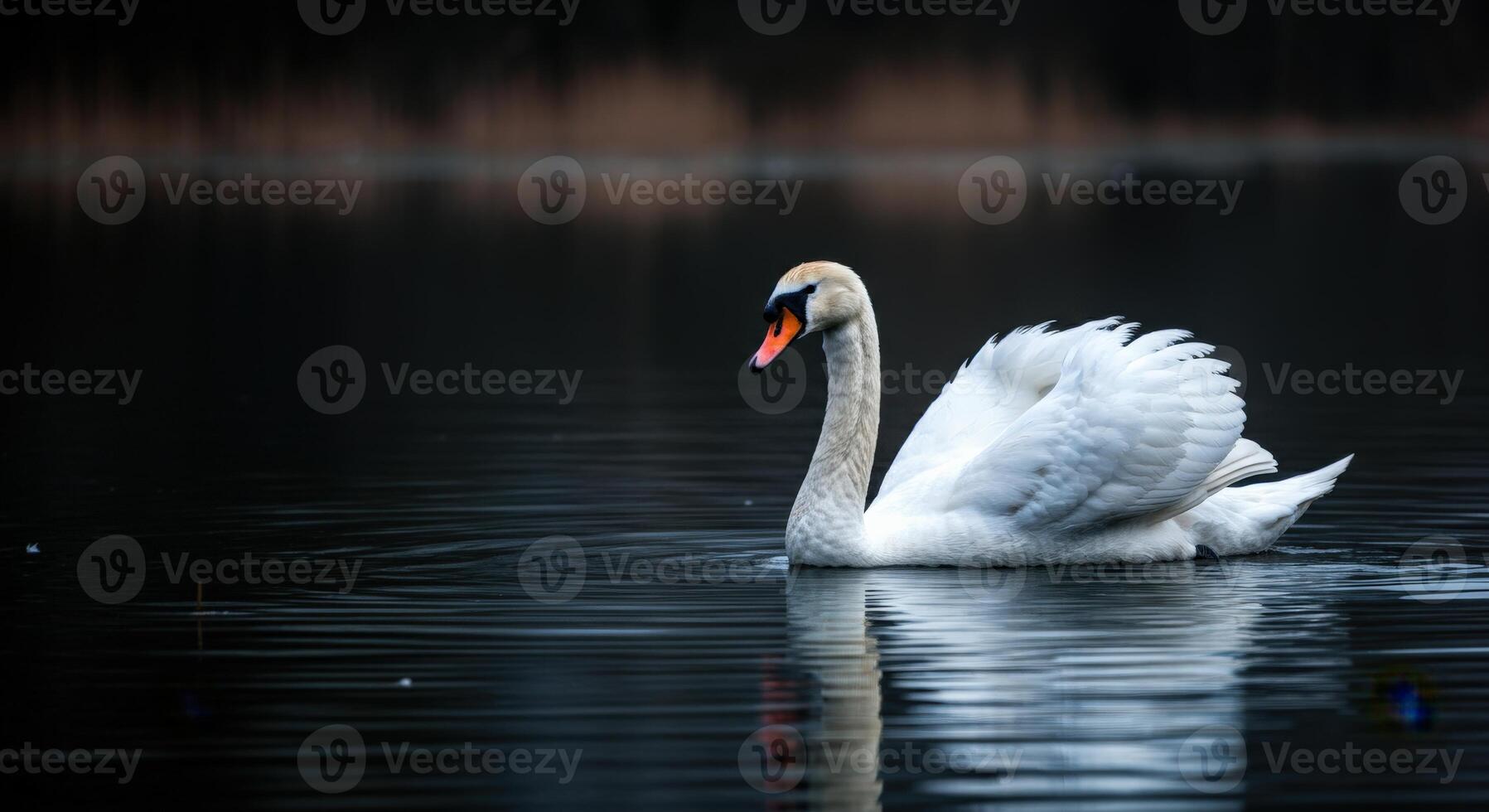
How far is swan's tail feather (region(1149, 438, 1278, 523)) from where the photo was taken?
12.4m

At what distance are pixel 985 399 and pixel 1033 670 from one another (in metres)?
3.90

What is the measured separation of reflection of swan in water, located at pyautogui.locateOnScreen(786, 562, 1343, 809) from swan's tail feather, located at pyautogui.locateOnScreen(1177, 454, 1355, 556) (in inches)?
8.6

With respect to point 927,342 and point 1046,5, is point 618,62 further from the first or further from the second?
point 927,342

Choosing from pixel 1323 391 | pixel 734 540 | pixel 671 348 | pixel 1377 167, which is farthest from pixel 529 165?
pixel 734 540

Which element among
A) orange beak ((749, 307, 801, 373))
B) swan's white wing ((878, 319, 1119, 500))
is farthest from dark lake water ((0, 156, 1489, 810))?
orange beak ((749, 307, 801, 373))

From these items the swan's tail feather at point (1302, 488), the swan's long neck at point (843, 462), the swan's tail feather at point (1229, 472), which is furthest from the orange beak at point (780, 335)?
the swan's tail feather at point (1302, 488)

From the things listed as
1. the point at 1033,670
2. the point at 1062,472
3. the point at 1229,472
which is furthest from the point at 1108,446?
the point at 1033,670

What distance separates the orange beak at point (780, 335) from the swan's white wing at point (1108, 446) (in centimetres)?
112

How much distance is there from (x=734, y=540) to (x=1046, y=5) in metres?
78.9

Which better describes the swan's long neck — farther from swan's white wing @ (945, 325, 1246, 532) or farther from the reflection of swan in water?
swan's white wing @ (945, 325, 1246, 532)

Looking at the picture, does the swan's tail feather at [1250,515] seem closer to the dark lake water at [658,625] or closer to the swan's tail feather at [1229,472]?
the swan's tail feather at [1229,472]

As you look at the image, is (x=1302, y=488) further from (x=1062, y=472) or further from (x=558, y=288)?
(x=558, y=288)

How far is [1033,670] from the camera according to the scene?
9820mm

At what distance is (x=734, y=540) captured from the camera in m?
13.3
